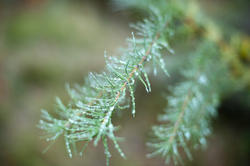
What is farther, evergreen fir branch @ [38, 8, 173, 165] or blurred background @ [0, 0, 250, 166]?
blurred background @ [0, 0, 250, 166]

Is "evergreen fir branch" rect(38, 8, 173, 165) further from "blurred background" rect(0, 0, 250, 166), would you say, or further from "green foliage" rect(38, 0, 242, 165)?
"blurred background" rect(0, 0, 250, 166)

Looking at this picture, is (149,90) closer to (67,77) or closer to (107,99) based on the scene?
(107,99)

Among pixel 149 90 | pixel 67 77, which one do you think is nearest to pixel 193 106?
pixel 149 90

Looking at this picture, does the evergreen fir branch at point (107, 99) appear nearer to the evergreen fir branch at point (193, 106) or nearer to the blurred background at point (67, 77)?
the evergreen fir branch at point (193, 106)

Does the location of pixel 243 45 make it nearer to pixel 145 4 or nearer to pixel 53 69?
pixel 145 4

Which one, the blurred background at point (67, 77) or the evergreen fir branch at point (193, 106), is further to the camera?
the blurred background at point (67, 77)

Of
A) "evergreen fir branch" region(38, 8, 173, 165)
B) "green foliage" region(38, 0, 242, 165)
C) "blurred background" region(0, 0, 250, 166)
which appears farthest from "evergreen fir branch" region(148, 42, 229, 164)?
"blurred background" region(0, 0, 250, 166)

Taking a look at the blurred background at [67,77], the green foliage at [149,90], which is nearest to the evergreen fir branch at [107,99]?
the green foliage at [149,90]

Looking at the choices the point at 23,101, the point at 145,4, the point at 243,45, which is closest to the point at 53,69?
the point at 23,101
